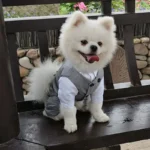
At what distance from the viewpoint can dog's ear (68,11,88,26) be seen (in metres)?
1.30

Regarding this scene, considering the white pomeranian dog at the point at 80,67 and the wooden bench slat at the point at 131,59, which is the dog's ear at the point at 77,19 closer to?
the white pomeranian dog at the point at 80,67

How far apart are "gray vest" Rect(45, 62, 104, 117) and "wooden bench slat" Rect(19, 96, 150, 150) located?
67 mm

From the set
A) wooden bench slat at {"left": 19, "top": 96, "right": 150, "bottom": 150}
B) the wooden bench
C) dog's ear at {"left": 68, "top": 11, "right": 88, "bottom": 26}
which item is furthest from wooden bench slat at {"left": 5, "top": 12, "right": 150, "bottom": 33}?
wooden bench slat at {"left": 19, "top": 96, "right": 150, "bottom": 150}

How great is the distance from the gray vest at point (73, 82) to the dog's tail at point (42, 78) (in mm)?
35

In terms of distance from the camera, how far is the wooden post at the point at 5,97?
3.84 feet

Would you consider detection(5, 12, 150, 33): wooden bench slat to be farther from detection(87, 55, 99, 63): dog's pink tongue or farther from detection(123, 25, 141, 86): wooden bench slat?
detection(87, 55, 99, 63): dog's pink tongue

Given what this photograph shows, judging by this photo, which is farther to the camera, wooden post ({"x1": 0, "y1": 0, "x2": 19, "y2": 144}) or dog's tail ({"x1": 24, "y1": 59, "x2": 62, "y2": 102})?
dog's tail ({"x1": 24, "y1": 59, "x2": 62, "y2": 102})

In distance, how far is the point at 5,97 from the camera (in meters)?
1.20

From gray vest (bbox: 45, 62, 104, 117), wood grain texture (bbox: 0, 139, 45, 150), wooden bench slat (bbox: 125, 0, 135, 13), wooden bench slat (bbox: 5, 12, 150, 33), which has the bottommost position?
wood grain texture (bbox: 0, 139, 45, 150)

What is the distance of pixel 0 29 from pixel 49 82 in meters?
0.43

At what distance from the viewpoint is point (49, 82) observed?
151 cm

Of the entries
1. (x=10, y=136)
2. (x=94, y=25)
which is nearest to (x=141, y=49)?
(x=94, y=25)

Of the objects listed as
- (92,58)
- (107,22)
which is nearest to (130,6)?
(107,22)

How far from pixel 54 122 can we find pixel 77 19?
46 centimetres
